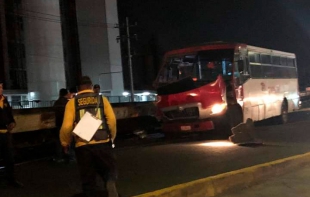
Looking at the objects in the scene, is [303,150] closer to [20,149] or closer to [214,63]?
[214,63]

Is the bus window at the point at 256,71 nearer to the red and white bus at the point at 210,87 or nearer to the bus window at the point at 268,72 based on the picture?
the red and white bus at the point at 210,87

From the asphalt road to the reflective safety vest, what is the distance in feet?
5.08

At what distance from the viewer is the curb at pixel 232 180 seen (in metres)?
7.13

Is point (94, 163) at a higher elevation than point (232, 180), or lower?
higher

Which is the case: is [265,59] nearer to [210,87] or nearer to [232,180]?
[210,87]

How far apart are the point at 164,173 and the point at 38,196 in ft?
8.37

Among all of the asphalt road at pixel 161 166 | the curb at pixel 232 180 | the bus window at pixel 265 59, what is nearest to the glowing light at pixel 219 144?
the asphalt road at pixel 161 166

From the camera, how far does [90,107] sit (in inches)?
230

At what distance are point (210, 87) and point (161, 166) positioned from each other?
516cm

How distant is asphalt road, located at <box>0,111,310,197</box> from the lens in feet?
25.0

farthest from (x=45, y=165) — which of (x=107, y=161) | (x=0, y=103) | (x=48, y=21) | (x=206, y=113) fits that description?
(x=48, y=21)

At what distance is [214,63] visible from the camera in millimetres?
15039

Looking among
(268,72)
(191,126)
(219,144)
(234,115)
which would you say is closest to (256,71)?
(268,72)

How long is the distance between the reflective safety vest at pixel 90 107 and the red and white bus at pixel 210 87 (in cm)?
838
